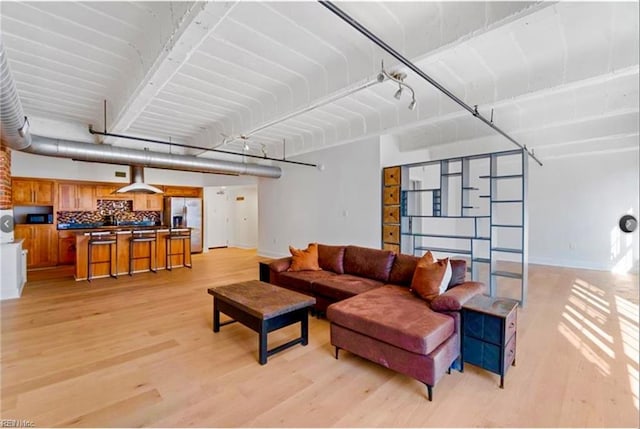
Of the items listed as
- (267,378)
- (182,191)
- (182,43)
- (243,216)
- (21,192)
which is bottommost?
(267,378)

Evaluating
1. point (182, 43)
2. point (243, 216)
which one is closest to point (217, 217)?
point (243, 216)

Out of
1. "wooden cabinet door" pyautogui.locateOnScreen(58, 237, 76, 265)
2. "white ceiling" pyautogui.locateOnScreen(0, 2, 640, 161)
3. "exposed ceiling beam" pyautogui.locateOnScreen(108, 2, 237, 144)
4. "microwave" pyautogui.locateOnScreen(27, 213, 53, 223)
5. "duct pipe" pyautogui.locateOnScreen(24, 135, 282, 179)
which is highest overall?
"white ceiling" pyautogui.locateOnScreen(0, 2, 640, 161)

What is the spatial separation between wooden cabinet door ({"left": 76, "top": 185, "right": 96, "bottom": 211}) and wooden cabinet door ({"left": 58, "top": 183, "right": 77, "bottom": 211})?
0.08 m

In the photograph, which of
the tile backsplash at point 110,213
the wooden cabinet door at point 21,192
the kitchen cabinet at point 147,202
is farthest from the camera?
the kitchen cabinet at point 147,202

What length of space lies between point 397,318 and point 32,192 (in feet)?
28.1

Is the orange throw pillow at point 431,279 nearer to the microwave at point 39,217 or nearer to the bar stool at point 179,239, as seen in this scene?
the bar stool at point 179,239

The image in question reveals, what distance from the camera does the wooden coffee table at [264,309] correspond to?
2660 millimetres

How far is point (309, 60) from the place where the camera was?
3195mm

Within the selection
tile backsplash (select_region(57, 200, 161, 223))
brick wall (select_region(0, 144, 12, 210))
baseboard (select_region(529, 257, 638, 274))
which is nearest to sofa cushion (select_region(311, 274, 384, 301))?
brick wall (select_region(0, 144, 12, 210))

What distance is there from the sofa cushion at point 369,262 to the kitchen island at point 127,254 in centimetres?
450

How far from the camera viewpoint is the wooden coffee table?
2.66 metres

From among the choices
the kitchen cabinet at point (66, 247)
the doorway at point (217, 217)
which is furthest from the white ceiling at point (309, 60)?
the doorway at point (217, 217)

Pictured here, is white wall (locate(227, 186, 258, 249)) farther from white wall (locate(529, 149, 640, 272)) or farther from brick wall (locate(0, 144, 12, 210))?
white wall (locate(529, 149, 640, 272))

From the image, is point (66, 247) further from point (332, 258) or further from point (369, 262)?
point (369, 262)
